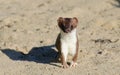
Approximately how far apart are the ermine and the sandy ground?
0.15 meters

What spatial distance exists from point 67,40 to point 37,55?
917 millimetres

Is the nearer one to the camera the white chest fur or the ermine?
the ermine

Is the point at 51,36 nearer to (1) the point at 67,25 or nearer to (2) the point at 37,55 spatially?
(2) the point at 37,55

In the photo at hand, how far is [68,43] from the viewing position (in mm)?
7109

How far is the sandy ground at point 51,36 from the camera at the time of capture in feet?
23.2

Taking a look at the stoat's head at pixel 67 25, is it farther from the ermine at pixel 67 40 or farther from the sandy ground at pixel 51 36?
the sandy ground at pixel 51 36

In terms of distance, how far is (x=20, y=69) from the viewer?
709 centimetres

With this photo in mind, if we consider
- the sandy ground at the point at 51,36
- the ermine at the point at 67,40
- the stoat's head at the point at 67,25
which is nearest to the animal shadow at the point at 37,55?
the sandy ground at the point at 51,36

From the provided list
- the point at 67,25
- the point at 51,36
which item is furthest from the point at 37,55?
the point at 67,25

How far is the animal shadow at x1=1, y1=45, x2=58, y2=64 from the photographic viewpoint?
757cm

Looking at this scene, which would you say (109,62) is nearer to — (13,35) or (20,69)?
(20,69)

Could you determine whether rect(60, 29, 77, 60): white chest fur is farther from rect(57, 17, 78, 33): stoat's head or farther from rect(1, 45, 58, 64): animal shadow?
rect(1, 45, 58, 64): animal shadow

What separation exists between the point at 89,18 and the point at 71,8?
0.93m

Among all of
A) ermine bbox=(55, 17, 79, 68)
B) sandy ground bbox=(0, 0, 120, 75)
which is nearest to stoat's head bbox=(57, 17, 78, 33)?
ermine bbox=(55, 17, 79, 68)
